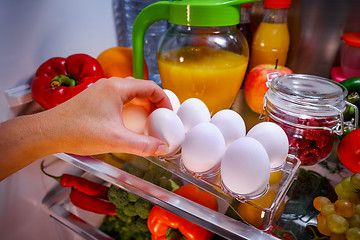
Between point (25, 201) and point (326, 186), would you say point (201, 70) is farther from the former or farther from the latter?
point (25, 201)

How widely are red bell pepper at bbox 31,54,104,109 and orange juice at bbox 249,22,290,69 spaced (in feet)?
1.65

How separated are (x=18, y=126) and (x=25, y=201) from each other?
41 centimetres

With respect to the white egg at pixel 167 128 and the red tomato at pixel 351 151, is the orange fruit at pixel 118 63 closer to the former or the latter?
the white egg at pixel 167 128

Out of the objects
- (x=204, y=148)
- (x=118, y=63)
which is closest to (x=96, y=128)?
(x=204, y=148)

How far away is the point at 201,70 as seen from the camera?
0.64m

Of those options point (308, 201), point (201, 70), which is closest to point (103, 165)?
point (201, 70)

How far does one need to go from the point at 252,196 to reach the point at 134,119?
0.27m

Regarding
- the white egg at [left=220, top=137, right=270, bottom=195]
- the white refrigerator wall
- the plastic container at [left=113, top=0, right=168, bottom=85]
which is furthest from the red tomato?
the white refrigerator wall

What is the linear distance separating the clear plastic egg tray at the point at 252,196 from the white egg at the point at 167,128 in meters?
0.05

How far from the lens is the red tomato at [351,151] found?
0.53 meters

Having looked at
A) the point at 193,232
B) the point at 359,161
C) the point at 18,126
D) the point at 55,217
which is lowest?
the point at 55,217

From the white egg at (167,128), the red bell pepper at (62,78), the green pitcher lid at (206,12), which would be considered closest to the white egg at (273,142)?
the white egg at (167,128)

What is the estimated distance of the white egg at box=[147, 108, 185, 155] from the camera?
0.49 m

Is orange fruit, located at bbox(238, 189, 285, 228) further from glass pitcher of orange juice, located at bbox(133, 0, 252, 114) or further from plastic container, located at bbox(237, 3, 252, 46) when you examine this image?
plastic container, located at bbox(237, 3, 252, 46)
